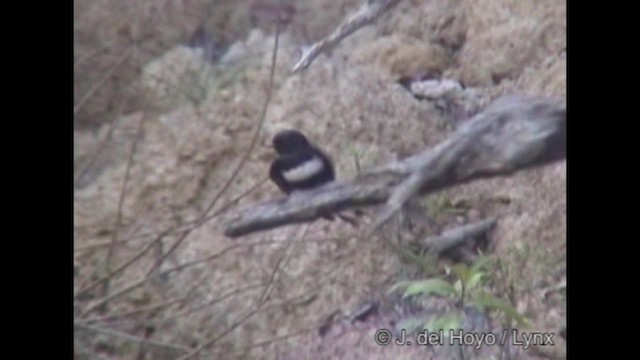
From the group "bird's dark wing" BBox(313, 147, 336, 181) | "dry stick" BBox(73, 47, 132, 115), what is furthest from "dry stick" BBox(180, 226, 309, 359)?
"dry stick" BBox(73, 47, 132, 115)

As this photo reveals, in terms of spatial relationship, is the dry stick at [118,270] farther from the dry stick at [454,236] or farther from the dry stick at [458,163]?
the dry stick at [454,236]

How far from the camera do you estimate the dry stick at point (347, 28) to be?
273cm

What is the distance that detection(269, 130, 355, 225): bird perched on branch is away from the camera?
2.71 metres

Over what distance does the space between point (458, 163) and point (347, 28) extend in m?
0.46

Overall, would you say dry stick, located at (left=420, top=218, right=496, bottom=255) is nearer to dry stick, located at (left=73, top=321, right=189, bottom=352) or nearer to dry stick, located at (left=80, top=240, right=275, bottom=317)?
dry stick, located at (left=80, top=240, right=275, bottom=317)

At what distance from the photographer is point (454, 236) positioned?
2705 mm

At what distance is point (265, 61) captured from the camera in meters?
2.72

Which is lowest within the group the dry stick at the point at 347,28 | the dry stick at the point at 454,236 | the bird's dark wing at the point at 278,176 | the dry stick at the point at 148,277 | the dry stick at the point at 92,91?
the dry stick at the point at 148,277

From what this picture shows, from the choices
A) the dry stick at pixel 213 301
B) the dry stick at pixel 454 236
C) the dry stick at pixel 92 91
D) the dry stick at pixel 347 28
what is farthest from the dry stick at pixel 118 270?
the dry stick at pixel 454 236

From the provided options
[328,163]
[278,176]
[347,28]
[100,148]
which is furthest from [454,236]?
[100,148]

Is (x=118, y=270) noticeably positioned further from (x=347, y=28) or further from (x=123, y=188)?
(x=347, y=28)

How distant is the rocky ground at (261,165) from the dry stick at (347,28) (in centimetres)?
2
